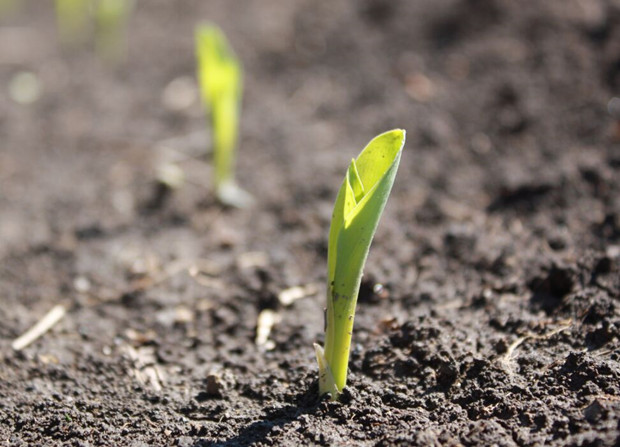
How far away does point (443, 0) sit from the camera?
10.7ft

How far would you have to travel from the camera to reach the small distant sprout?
200 cm

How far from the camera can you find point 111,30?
10.9 ft

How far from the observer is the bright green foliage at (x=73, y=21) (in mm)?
3441

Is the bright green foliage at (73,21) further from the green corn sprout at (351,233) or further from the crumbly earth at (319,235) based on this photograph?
the green corn sprout at (351,233)

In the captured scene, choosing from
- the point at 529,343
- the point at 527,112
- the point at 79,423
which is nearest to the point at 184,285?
the point at 79,423

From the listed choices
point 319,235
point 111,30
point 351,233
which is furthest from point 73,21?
point 351,233

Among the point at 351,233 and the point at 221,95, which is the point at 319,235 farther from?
the point at 351,233

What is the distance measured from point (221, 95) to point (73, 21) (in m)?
1.91

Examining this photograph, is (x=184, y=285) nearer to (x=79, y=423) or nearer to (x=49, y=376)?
(x=49, y=376)

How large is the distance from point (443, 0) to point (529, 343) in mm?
2297

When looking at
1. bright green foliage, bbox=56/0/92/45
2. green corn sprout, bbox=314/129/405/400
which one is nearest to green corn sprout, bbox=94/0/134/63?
bright green foliage, bbox=56/0/92/45

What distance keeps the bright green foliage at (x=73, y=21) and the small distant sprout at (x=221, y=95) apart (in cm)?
165

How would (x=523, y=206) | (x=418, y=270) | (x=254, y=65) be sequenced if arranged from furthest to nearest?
(x=254, y=65) → (x=523, y=206) → (x=418, y=270)

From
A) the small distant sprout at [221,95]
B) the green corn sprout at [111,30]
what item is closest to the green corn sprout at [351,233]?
the small distant sprout at [221,95]
